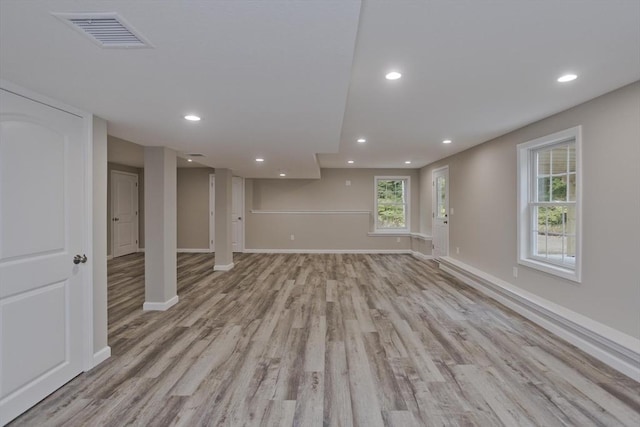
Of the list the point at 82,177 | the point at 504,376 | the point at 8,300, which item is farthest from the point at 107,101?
the point at 504,376

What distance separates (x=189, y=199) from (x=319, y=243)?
140 inches

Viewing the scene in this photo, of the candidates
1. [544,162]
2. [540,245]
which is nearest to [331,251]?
[540,245]

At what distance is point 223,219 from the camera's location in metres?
5.83

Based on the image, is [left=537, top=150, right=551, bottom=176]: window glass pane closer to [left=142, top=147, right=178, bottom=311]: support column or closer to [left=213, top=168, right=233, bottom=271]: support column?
[left=142, top=147, right=178, bottom=311]: support column

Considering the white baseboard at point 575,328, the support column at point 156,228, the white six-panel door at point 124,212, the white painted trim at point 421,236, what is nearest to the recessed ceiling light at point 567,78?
the white baseboard at point 575,328

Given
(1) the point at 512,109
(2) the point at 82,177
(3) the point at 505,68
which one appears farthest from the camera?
(1) the point at 512,109

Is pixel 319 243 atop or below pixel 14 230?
below

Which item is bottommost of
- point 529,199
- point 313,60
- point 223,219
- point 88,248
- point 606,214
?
point 88,248

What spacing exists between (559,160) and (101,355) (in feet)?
16.0

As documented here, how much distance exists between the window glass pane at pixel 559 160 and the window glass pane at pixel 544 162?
0.06 meters

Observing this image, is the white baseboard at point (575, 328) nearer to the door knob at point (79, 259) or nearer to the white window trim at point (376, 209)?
the white window trim at point (376, 209)

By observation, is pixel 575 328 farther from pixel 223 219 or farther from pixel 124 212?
pixel 124 212

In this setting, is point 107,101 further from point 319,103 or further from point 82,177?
point 319,103

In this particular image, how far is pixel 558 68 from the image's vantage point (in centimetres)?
214
